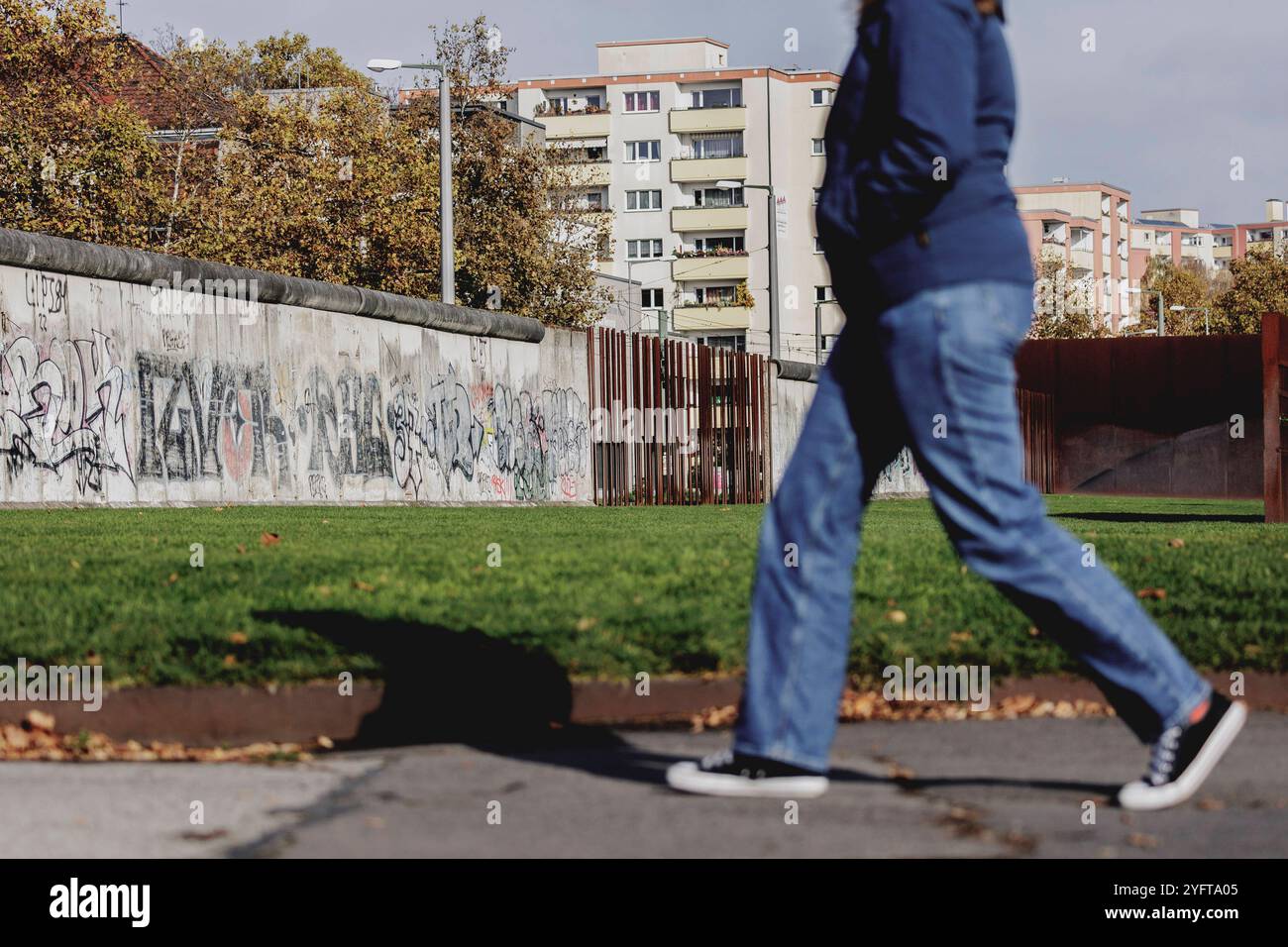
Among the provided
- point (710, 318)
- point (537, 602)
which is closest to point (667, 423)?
point (537, 602)

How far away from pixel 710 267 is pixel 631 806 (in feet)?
307

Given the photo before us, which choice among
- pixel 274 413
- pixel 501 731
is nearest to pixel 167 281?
pixel 274 413

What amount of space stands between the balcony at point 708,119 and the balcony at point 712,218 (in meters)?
4.64

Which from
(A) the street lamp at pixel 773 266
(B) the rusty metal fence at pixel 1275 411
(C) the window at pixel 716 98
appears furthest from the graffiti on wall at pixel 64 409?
(C) the window at pixel 716 98

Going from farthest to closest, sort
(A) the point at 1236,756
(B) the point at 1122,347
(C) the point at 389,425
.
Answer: (B) the point at 1122,347 < (C) the point at 389,425 < (A) the point at 1236,756

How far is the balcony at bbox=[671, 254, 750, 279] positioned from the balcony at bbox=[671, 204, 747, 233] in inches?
101

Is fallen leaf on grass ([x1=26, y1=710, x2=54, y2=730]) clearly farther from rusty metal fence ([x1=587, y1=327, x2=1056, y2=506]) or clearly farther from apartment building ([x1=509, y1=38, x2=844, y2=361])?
apartment building ([x1=509, y1=38, x2=844, y2=361])

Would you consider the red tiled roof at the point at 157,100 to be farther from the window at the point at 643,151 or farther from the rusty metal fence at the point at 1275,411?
the window at the point at 643,151

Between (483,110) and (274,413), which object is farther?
(483,110)

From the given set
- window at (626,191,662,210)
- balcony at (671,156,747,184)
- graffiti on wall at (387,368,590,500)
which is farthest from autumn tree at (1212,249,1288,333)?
graffiti on wall at (387,368,590,500)

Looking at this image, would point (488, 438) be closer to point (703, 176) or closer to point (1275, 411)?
point (1275, 411)

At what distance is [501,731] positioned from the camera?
536 centimetres

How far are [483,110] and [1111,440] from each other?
18167 mm
